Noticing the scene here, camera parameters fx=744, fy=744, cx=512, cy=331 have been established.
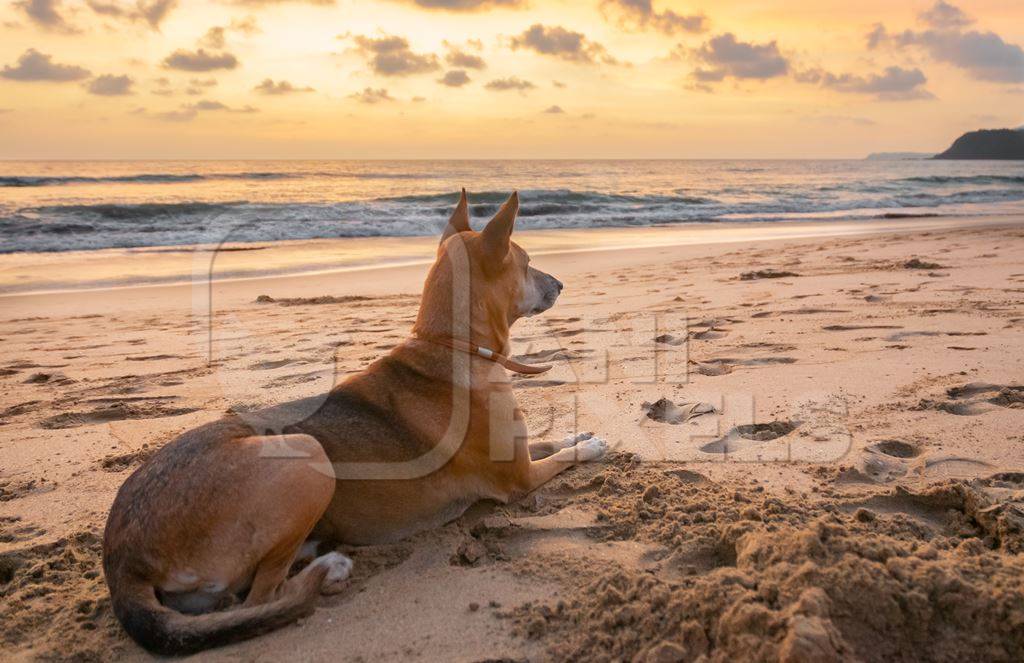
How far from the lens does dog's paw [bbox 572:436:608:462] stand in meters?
4.92

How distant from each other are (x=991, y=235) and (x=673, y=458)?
1320cm

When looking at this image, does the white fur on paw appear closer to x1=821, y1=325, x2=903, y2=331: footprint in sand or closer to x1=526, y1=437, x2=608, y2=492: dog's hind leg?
x1=526, y1=437, x2=608, y2=492: dog's hind leg

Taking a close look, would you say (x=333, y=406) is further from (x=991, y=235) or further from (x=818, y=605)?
(x=991, y=235)

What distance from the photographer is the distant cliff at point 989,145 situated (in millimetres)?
121000

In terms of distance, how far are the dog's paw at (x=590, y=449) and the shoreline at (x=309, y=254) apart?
31.6ft

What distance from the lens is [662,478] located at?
4.39 m

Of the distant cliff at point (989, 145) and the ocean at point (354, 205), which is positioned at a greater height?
the distant cliff at point (989, 145)

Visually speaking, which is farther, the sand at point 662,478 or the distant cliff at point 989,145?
the distant cliff at point 989,145

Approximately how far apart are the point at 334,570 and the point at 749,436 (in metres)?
2.81

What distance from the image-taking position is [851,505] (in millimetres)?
3783

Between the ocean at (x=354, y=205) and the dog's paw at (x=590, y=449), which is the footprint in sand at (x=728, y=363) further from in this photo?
the ocean at (x=354, y=205)

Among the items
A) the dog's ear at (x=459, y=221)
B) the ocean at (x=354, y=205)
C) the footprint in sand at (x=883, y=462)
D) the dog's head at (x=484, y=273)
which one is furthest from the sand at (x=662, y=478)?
the ocean at (x=354, y=205)

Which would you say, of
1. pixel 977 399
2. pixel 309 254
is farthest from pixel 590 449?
pixel 309 254

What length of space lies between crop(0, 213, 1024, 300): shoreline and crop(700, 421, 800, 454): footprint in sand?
1012 centimetres
